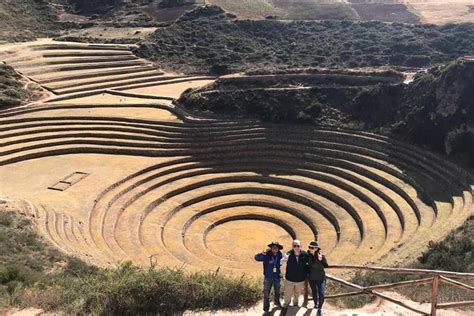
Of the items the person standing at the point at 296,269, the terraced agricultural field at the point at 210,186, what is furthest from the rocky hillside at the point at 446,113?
the person standing at the point at 296,269

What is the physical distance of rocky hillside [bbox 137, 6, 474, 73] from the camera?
4784cm

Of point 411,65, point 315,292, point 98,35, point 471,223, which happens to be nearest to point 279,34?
point 411,65

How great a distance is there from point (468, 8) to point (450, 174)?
46.0 metres

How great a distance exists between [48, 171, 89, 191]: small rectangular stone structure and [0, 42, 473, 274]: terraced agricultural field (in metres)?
0.11

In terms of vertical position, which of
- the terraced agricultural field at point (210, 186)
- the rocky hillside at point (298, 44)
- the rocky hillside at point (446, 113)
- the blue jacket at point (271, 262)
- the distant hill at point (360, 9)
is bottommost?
the terraced agricultural field at point (210, 186)

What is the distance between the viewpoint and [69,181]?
27047 mm

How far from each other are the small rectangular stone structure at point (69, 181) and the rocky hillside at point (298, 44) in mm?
24795

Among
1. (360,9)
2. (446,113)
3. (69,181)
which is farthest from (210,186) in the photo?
(360,9)

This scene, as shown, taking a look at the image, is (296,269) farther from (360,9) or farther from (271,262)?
(360,9)

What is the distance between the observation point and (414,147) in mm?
29656

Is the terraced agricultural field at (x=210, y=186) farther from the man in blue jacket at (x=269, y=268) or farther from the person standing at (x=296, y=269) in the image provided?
the man in blue jacket at (x=269, y=268)

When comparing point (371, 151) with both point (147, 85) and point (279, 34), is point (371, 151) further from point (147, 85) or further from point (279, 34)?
point (279, 34)

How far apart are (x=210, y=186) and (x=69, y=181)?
809 centimetres

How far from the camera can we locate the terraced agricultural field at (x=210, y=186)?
72.6 feet
